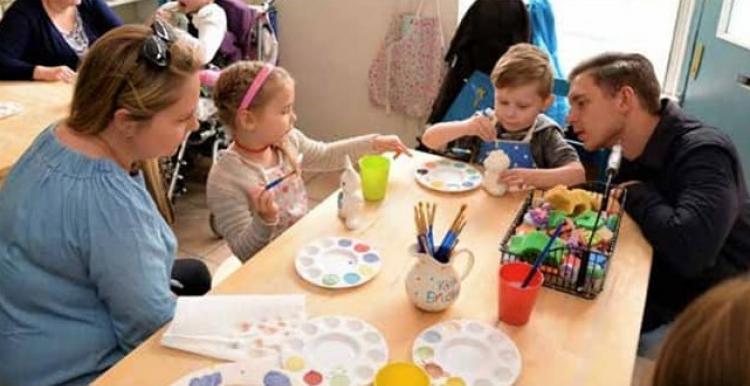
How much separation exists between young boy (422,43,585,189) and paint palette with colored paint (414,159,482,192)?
0.11 meters

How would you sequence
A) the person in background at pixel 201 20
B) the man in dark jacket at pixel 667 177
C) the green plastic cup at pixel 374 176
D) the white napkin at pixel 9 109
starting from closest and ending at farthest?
the man in dark jacket at pixel 667 177 → the green plastic cup at pixel 374 176 → the white napkin at pixel 9 109 → the person in background at pixel 201 20

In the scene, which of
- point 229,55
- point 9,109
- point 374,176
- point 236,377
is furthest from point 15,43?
point 236,377

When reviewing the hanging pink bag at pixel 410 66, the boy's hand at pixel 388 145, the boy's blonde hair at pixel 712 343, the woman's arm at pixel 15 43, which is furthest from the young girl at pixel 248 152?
the hanging pink bag at pixel 410 66

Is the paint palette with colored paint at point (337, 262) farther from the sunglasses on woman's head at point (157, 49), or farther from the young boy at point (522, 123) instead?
the young boy at point (522, 123)

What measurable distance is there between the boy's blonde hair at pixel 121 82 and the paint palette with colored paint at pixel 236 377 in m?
0.52

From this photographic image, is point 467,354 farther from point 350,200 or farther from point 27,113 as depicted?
point 27,113

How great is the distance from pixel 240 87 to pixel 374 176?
0.43m

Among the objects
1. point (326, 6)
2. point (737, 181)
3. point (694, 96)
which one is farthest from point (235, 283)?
point (326, 6)

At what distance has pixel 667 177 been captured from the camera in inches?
67.5

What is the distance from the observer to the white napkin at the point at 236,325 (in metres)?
1.21

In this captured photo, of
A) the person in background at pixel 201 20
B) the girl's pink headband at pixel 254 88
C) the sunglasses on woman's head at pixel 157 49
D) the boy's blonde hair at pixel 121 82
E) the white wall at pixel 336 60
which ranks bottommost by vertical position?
the white wall at pixel 336 60

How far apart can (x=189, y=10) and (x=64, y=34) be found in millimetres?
584

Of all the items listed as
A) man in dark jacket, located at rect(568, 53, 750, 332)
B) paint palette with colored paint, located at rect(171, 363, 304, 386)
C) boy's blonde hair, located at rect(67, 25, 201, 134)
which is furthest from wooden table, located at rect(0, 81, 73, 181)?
man in dark jacket, located at rect(568, 53, 750, 332)

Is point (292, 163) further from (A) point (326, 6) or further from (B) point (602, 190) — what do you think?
(A) point (326, 6)
